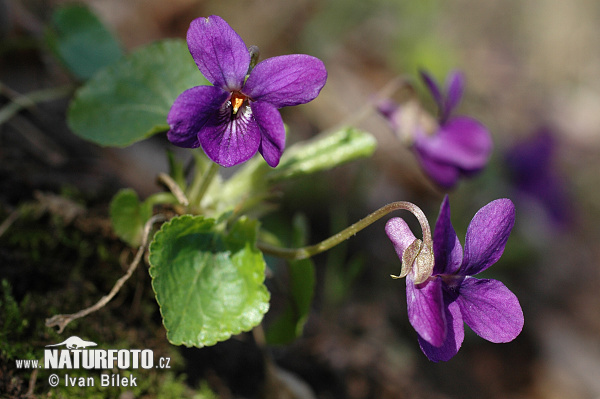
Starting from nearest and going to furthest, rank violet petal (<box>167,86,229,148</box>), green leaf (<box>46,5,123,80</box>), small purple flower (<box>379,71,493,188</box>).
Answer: violet petal (<box>167,86,229,148</box>)
small purple flower (<box>379,71,493,188</box>)
green leaf (<box>46,5,123,80</box>)

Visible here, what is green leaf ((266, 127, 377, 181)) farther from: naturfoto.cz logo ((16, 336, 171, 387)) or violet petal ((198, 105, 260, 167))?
naturfoto.cz logo ((16, 336, 171, 387))

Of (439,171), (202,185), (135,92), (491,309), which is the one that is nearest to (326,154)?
(202,185)

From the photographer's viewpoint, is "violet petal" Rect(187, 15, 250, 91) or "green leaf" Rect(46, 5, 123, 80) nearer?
"violet petal" Rect(187, 15, 250, 91)

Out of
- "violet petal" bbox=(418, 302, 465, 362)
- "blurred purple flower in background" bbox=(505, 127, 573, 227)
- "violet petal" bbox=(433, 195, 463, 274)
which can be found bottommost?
"blurred purple flower in background" bbox=(505, 127, 573, 227)

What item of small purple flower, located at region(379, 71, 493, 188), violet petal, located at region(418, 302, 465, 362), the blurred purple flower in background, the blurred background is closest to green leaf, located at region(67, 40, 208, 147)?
the blurred background

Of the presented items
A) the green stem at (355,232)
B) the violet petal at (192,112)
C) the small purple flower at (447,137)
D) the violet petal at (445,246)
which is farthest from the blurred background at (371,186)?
the violet petal at (445,246)

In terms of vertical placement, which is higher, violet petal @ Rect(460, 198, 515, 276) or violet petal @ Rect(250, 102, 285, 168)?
violet petal @ Rect(250, 102, 285, 168)

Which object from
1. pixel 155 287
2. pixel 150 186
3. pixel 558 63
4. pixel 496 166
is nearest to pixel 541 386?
pixel 496 166
